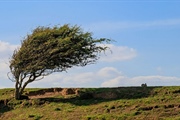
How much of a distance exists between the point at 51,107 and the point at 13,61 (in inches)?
224

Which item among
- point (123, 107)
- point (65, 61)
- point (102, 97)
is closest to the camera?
point (123, 107)

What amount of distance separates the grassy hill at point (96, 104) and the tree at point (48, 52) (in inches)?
70.6

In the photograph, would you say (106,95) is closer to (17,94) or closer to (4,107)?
(17,94)

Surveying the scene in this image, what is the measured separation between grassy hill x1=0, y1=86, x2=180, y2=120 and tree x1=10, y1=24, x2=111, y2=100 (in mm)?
1793

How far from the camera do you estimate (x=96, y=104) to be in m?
28.1

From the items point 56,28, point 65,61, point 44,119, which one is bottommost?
point 44,119

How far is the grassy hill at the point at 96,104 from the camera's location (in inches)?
963

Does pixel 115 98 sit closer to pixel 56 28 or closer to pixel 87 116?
pixel 87 116

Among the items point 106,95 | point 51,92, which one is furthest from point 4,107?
point 106,95

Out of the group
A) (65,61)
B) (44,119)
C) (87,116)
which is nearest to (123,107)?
(87,116)

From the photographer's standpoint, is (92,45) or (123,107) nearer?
(123,107)

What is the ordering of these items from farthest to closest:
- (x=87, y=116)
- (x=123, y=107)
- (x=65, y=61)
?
(x=65, y=61) → (x=123, y=107) → (x=87, y=116)

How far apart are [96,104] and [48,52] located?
5947 millimetres

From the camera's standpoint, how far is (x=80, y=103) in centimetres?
2911
